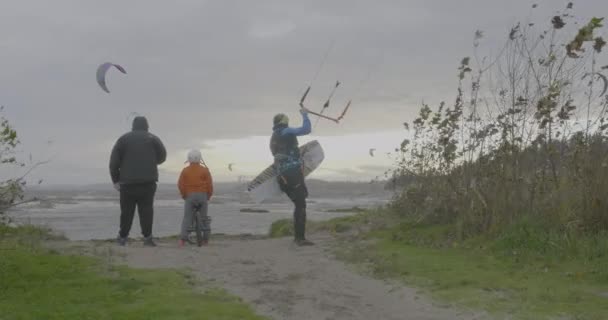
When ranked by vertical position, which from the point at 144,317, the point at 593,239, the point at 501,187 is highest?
the point at 501,187

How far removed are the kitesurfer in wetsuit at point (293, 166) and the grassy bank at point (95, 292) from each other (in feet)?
11.1

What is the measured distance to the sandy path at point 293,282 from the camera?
20.9 ft

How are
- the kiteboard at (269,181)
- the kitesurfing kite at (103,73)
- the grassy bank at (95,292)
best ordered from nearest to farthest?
the grassy bank at (95,292) < the kitesurfing kite at (103,73) < the kiteboard at (269,181)

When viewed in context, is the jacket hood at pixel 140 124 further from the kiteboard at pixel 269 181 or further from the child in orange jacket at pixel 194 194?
the kiteboard at pixel 269 181

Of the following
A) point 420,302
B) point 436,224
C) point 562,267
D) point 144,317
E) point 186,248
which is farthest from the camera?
point 436,224

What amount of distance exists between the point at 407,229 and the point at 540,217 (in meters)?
2.82

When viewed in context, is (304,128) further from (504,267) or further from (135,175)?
(504,267)

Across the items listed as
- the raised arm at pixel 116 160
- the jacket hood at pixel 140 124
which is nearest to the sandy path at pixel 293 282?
the raised arm at pixel 116 160

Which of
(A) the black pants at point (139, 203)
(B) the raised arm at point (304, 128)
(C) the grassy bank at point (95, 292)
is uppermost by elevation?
(B) the raised arm at point (304, 128)

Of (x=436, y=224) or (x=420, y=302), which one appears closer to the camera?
(x=420, y=302)

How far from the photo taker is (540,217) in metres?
9.19

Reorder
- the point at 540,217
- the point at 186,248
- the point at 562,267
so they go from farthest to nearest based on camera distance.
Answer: the point at 186,248
the point at 540,217
the point at 562,267

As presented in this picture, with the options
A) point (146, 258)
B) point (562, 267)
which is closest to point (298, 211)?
point (146, 258)

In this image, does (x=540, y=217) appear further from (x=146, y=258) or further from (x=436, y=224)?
(x=146, y=258)
